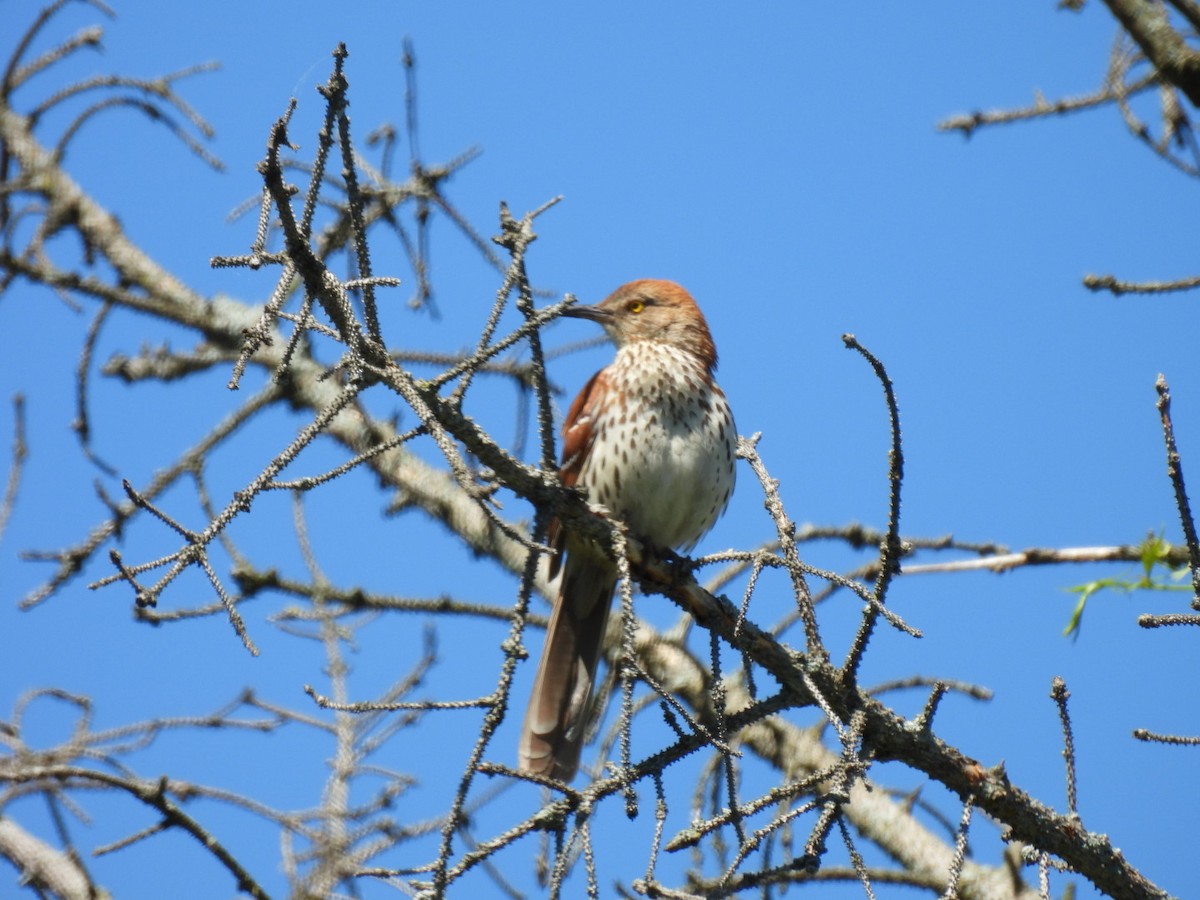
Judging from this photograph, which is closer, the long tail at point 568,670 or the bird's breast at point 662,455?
the long tail at point 568,670

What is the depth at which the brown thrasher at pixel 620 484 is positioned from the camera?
477 centimetres

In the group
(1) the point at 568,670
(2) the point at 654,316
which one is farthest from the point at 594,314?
(1) the point at 568,670

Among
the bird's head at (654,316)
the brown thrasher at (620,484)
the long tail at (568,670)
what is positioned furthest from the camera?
the bird's head at (654,316)

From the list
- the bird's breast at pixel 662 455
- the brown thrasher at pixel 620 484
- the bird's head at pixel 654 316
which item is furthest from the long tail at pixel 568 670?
the bird's head at pixel 654 316

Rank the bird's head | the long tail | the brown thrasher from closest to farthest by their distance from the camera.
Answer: the long tail
the brown thrasher
the bird's head

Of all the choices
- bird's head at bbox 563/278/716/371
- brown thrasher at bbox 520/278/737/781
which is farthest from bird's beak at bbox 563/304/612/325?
brown thrasher at bbox 520/278/737/781

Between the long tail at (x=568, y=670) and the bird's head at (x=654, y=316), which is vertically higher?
the bird's head at (x=654, y=316)

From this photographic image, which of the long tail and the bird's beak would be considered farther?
the bird's beak

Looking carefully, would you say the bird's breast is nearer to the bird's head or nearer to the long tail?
the long tail

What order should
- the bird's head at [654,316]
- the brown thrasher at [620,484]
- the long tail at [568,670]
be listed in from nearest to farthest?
the long tail at [568,670] < the brown thrasher at [620,484] < the bird's head at [654,316]

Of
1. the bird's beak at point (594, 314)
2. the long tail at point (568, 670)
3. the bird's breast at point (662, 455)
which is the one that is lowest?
the long tail at point (568, 670)

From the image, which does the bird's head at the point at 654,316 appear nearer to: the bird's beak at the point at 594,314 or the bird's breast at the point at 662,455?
the bird's beak at the point at 594,314

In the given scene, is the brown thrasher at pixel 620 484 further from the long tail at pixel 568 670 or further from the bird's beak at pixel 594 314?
the bird's beak at pixel 594 314

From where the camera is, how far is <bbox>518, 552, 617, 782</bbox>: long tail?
183 inches
